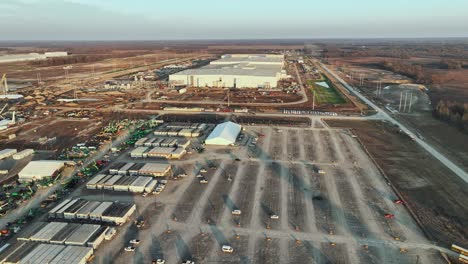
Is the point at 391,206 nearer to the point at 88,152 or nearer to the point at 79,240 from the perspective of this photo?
the point at 79,240

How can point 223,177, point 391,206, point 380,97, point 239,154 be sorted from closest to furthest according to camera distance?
point 391,206
point 223,177
point 239,154
point 380,97

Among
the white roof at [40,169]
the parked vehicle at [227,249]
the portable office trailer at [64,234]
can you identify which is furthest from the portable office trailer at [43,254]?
the white roof at [40,169]

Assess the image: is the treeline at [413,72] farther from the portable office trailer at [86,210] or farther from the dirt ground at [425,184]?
the portable office trailer at [86,210]

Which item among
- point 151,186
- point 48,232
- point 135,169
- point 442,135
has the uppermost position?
point 442,135

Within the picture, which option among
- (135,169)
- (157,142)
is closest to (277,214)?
(135,169)

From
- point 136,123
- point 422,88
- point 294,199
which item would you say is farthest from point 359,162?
point 422,88

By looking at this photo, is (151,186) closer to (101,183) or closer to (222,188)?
(101,183)
